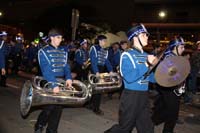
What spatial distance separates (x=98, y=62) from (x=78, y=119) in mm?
1733

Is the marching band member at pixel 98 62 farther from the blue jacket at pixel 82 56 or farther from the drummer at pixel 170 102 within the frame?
A: the blue jacket at pixel 82 56

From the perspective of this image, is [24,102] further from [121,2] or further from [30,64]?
[121,2]

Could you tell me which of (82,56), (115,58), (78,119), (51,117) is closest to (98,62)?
(78,119)

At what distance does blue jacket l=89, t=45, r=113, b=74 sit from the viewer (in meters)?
9.63

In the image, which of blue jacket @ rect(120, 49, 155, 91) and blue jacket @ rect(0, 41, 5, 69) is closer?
blue jacket @ rect(120, 49, 155, 91)

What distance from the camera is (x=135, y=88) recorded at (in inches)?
217

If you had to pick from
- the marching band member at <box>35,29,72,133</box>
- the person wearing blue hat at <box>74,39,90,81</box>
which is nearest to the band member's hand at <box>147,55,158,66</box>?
the marching band member at <box>35,29,72,133</box>

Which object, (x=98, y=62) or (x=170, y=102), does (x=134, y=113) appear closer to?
(x=170, y=102)

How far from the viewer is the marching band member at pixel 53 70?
6.45 m

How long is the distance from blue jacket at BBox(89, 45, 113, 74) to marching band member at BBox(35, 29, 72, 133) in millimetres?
2804

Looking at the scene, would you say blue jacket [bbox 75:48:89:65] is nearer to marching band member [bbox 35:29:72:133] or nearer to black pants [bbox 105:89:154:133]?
marching band member [bbox 35:29:72:133]

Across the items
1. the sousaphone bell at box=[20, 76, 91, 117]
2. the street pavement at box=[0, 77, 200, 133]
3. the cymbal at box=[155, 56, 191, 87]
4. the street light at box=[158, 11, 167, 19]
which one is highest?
the street light at box=[158, 11, 167, 19]

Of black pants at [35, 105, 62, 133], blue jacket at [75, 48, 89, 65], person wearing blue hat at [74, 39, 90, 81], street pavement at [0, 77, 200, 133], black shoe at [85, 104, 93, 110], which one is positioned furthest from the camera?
blue jacket at [75, 48, 89, 65]

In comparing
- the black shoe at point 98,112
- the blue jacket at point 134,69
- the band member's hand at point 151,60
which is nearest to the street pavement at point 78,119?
the black shoe at point 98,112
